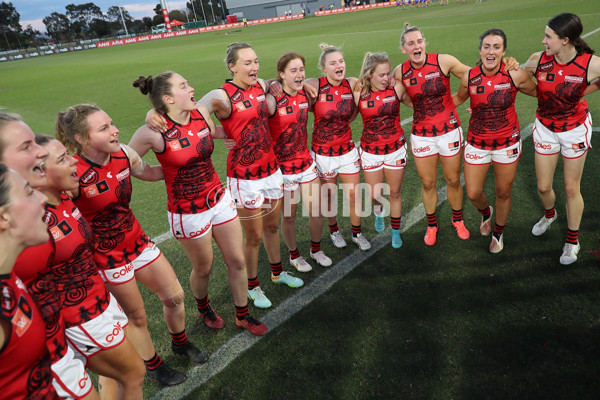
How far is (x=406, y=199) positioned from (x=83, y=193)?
15.0 feet

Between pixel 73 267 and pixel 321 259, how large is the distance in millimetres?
2924

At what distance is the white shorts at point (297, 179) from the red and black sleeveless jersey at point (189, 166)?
0.94 metres

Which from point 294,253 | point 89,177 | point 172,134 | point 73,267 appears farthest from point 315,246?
point 73,267

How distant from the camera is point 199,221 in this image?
11.6 ft

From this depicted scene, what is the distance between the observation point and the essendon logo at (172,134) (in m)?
3.34

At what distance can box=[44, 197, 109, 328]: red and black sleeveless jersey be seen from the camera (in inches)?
92.2

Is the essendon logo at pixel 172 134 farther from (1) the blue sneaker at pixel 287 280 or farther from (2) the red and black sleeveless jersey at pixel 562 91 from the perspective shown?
(2) the red and black sleeveless jersey at pixel 562 91

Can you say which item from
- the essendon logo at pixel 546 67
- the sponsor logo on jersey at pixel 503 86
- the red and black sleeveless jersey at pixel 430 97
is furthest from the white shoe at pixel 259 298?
the essendon logo at pixel 546 67

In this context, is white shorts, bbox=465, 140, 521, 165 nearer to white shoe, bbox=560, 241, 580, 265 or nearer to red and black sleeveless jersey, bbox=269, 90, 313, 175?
white shoe, bbox=560, 241, 580, 265

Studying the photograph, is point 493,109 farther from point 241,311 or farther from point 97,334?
point 97,334

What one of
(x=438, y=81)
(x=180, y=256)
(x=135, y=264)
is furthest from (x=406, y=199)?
(x=135, y=264)

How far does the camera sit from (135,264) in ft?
10.3

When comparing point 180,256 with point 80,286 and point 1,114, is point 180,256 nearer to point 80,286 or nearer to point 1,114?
point 80,286

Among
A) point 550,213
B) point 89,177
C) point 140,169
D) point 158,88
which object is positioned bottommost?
point 550,213
